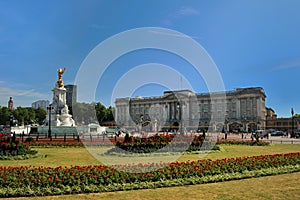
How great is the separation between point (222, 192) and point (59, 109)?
134ft

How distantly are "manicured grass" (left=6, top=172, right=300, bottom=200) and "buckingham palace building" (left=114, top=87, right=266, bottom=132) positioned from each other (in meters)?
78.1

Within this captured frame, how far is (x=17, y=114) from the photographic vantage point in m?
90.7

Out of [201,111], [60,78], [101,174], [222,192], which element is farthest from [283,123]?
[101,174]

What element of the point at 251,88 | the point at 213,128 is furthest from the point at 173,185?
the point at 251,88

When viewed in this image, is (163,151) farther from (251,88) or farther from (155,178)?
(251,88)

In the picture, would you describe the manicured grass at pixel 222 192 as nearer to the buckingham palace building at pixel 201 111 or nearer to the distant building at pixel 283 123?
the buckingham palace building at pixel 201 111

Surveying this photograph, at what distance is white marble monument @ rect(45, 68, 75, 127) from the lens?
4478 centimetres

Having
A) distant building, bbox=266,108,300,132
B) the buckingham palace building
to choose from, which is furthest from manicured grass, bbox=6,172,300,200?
distant building, bbox=266,108,300,132

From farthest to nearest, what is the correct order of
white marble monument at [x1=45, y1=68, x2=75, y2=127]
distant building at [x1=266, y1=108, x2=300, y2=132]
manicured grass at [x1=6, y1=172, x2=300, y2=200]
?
distant building at [x1=266, y1=108, x2=300, y2=132]
white marble monument at [x1=45, y1=68, x2=75, y2=127]
manicured grass at [x1=6, y1=172, x2=300, y2=200]

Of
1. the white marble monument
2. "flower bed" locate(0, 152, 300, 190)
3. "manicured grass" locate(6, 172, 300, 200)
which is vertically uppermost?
the white marble monument

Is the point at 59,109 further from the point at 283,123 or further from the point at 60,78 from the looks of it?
the point at 283,123

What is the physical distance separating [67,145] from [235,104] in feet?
273

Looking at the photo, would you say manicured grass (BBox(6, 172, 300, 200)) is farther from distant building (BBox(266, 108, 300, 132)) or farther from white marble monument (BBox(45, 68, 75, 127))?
distant building (BBox(266, 108, 300, 132))

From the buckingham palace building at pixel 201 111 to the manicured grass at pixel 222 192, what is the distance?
78058 millimetres
